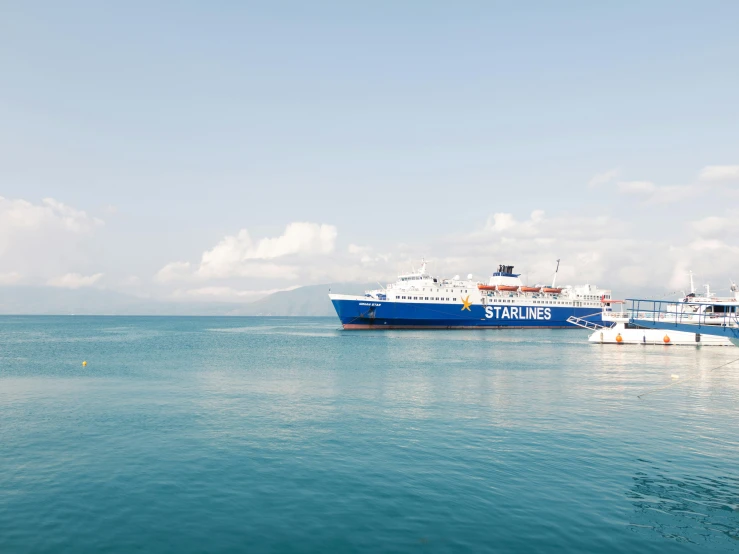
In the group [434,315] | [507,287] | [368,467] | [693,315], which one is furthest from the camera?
[507,287]

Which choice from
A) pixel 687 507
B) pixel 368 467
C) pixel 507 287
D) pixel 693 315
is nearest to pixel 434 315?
pixel 507 287

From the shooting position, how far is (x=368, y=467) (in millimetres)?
20469

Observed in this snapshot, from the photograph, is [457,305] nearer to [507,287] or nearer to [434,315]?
[434,315]

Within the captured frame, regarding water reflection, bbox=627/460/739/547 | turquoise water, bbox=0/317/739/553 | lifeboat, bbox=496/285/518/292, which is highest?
lifeboat, bbox=496/285/518/292

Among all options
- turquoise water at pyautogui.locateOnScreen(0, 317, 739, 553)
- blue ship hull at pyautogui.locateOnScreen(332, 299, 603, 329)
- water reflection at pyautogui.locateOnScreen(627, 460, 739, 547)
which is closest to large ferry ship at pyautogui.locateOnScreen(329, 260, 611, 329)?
blue ship hull at pyautogui.locateOnScreen(332, 299, 603, 329)

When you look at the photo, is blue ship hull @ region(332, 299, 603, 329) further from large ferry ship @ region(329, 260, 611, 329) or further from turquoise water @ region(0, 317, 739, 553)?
turquoise water @ region(0, 317, 739, 553)

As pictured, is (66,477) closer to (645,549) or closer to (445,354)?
(645,549)

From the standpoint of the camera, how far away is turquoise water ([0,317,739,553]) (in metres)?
14.5

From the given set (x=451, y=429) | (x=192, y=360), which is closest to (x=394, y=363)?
(x=192, y=360)

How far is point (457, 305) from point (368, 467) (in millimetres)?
112705

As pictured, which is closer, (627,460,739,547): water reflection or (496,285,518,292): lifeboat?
(627,460,739,547): water reflection

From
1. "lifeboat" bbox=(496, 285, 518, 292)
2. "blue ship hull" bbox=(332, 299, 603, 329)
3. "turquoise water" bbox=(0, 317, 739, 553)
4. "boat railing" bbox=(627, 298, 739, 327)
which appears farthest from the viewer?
"lifeboat" bbox=(496, 285, 518, 292)

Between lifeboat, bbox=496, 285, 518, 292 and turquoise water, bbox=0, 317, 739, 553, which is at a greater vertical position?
lifeboat, bbox=496, 285, 518, 292

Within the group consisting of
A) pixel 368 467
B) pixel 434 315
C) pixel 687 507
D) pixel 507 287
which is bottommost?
pixel 368 467
